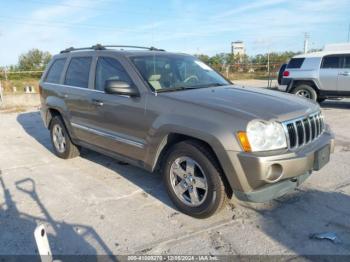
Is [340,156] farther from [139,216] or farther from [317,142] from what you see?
[139,216]

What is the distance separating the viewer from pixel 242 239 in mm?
3377

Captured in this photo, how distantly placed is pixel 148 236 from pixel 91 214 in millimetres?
850

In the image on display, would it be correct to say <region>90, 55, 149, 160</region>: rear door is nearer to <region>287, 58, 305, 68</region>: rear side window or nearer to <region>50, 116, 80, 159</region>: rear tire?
<region>50, 116, 80, 159</region>: rear tire

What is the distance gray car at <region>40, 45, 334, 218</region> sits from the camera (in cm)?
334

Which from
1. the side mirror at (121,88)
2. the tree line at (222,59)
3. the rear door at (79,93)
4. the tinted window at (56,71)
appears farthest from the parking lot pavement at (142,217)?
the tree line at (222,59)

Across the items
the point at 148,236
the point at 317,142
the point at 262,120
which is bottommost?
→ the point at 148,236

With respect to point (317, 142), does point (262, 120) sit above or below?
above

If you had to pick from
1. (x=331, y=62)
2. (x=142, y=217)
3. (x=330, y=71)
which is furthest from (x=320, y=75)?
(x=142, y=217)

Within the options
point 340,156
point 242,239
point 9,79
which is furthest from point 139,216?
point 9,79

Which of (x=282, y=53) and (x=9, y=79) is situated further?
(x=282, y=53)

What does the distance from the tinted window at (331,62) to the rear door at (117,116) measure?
28.8 feet

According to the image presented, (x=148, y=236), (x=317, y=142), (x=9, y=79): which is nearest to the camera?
(x=148, y=236)

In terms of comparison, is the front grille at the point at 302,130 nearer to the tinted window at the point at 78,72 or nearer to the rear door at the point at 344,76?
the tinted window at the point at 78,72

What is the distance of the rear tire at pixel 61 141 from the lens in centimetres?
605
